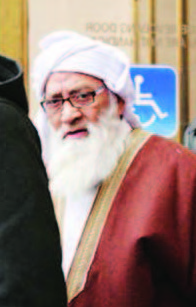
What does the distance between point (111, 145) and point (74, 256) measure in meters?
0.48

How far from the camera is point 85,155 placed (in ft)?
7.14

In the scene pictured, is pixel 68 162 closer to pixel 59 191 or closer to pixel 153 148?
pixel 59 191

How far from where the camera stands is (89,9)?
13.1 feet

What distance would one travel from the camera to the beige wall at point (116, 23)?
389cm

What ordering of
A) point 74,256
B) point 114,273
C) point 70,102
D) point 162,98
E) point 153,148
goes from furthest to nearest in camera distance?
point 162,98 < point 70,102 < point 153,148 < point 74,256 < point 114,273

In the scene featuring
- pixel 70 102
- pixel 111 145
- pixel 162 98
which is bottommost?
pixel 162 98

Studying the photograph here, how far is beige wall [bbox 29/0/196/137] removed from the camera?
153 inches

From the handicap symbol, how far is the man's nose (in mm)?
1273

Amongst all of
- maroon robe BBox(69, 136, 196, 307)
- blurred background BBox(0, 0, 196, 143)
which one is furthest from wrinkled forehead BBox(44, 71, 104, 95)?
blurred background BBox(0, 0, 196, 143)

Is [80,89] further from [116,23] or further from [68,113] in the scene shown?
[116,23]

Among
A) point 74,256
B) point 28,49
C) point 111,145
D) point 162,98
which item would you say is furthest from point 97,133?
point 28,49

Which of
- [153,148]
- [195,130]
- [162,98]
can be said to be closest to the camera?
[153,148]

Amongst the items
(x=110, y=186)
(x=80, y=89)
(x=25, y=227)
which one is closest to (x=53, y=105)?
(x=80, y=89)

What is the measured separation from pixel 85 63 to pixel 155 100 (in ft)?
4.10
